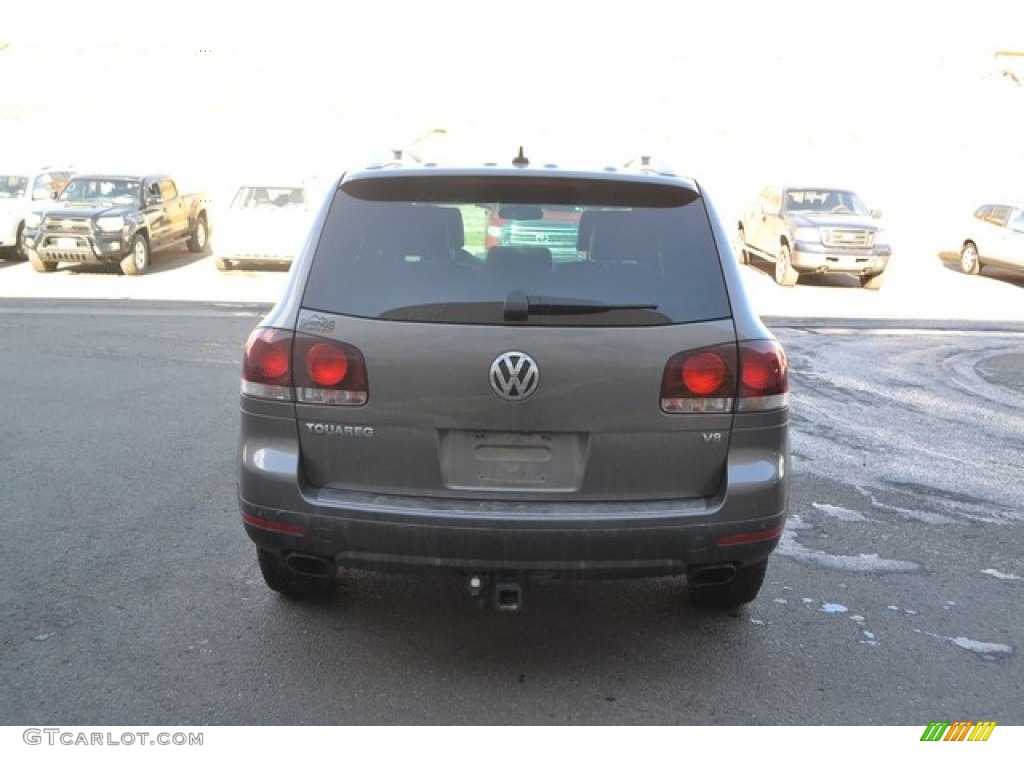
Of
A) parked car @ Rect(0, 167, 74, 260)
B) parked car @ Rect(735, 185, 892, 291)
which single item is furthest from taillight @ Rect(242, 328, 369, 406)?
parked car @ Rect(0, 167, 74, 260)

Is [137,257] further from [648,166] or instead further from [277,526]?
[277,526]

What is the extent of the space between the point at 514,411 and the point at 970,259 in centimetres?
2051

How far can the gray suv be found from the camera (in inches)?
131

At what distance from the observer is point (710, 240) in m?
3.60

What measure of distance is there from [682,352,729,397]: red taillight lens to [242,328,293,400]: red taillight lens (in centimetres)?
136

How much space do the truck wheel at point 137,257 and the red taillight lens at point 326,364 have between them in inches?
627

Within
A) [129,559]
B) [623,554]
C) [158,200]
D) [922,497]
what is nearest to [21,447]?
[129,559]

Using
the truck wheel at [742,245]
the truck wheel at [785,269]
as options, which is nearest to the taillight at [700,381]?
the truck wheel at [785,269]

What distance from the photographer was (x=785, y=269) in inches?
704

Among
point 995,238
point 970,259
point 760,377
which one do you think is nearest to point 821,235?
point 995,238

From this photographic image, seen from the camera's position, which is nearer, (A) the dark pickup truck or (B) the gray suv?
(B) the gray suv

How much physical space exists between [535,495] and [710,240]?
3.69 ft

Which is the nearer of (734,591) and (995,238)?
(734,591)
